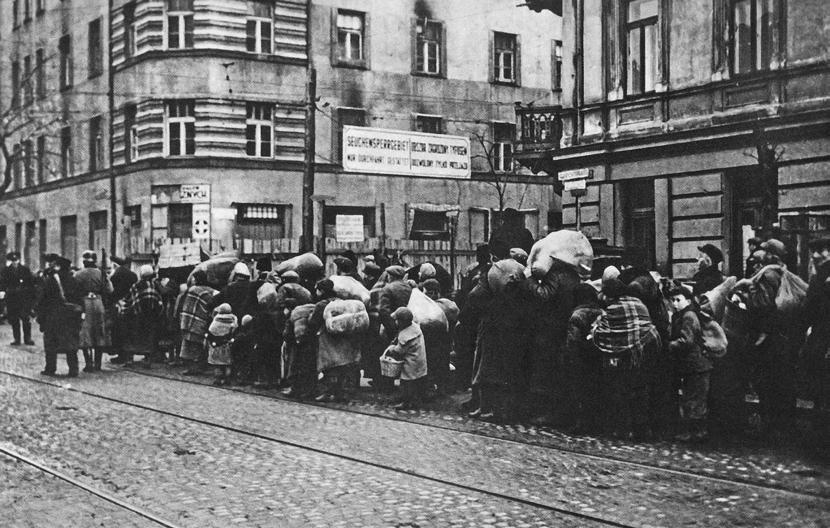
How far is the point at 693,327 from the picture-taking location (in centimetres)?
1009

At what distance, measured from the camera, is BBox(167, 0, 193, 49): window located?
109 feet

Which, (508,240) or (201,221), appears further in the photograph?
(201,221)

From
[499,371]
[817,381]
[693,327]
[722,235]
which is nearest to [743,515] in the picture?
[817,381]

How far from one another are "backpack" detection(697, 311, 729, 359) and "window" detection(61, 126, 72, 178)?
111 feet

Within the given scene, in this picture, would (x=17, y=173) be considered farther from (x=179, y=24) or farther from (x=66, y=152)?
(x=179, y=24)

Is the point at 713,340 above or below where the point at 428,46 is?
below

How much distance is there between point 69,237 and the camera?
39.6 meters

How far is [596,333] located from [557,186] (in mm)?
13942

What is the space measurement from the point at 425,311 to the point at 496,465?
4.79m

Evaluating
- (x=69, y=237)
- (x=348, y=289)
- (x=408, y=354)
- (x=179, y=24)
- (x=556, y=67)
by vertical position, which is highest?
(x=179, y=24)

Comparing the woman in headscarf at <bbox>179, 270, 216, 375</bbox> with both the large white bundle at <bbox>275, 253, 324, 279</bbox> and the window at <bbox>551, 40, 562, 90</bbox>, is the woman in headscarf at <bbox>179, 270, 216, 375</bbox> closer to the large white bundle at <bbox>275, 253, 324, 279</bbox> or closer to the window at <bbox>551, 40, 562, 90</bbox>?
Result: the large white bundle at <bbox>275, 253, 324, 279</bbox>

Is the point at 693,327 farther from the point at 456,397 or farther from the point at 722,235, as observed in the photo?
the point at 722,235

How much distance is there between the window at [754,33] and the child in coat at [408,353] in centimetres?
968

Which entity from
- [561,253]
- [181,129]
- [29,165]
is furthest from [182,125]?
[561,253]
